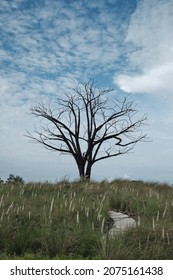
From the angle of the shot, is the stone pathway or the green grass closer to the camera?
the green grass

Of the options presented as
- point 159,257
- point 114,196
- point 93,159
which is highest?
point 93,159

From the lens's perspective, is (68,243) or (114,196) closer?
(68,243)

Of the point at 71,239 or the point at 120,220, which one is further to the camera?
the point at 120,220

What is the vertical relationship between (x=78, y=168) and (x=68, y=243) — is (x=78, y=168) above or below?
above

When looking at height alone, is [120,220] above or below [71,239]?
above

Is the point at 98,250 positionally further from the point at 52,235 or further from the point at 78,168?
the point at 78,168

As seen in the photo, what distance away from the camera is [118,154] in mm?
27469

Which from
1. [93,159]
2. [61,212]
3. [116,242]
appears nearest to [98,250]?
[116,242]

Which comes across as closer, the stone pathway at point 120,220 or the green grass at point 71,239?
the green grass at point 71,239

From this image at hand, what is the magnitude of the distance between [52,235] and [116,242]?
44.4 inches

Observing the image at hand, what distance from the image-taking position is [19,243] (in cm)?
693

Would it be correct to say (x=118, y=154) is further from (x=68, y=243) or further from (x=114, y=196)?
(x=68, y=243)
